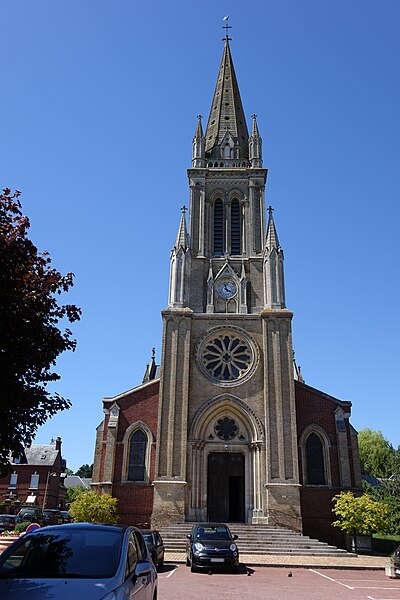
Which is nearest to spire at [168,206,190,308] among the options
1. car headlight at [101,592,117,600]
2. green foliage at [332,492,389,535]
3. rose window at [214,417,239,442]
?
rose window at [214,417,239,442]

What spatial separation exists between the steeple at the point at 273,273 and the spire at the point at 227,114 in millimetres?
8936

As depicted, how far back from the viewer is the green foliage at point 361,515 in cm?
2484

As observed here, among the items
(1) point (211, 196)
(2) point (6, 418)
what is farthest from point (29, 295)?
(1) point (211, 196)

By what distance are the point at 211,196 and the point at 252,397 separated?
52.1 feet

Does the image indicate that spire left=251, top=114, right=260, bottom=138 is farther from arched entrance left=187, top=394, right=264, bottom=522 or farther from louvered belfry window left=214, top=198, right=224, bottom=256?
arched entrance left=187, top=394, right=264, bottom=522

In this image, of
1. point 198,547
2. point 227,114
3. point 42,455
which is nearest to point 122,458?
point 198,547

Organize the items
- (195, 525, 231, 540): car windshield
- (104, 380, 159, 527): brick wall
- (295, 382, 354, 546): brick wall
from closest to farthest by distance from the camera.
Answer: (195, 525, 231, 540): car windshield
(295, 382, 354, 546): brick wall
(104, 380, 159, 527): brick wall

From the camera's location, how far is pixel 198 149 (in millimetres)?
38906

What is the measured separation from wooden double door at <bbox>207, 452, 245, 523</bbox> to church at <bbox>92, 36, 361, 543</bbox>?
60 millimetres

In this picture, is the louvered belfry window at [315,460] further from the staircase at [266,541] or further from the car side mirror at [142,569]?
the car side mirror at [142,569]

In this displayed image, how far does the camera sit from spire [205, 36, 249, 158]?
1583 inches

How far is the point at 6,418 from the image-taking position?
8367 millimetres

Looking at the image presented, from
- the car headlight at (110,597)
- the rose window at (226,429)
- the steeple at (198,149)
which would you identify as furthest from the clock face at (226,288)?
the car headlight at (110,597)

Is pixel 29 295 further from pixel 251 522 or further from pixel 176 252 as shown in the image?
pixel 176 252
